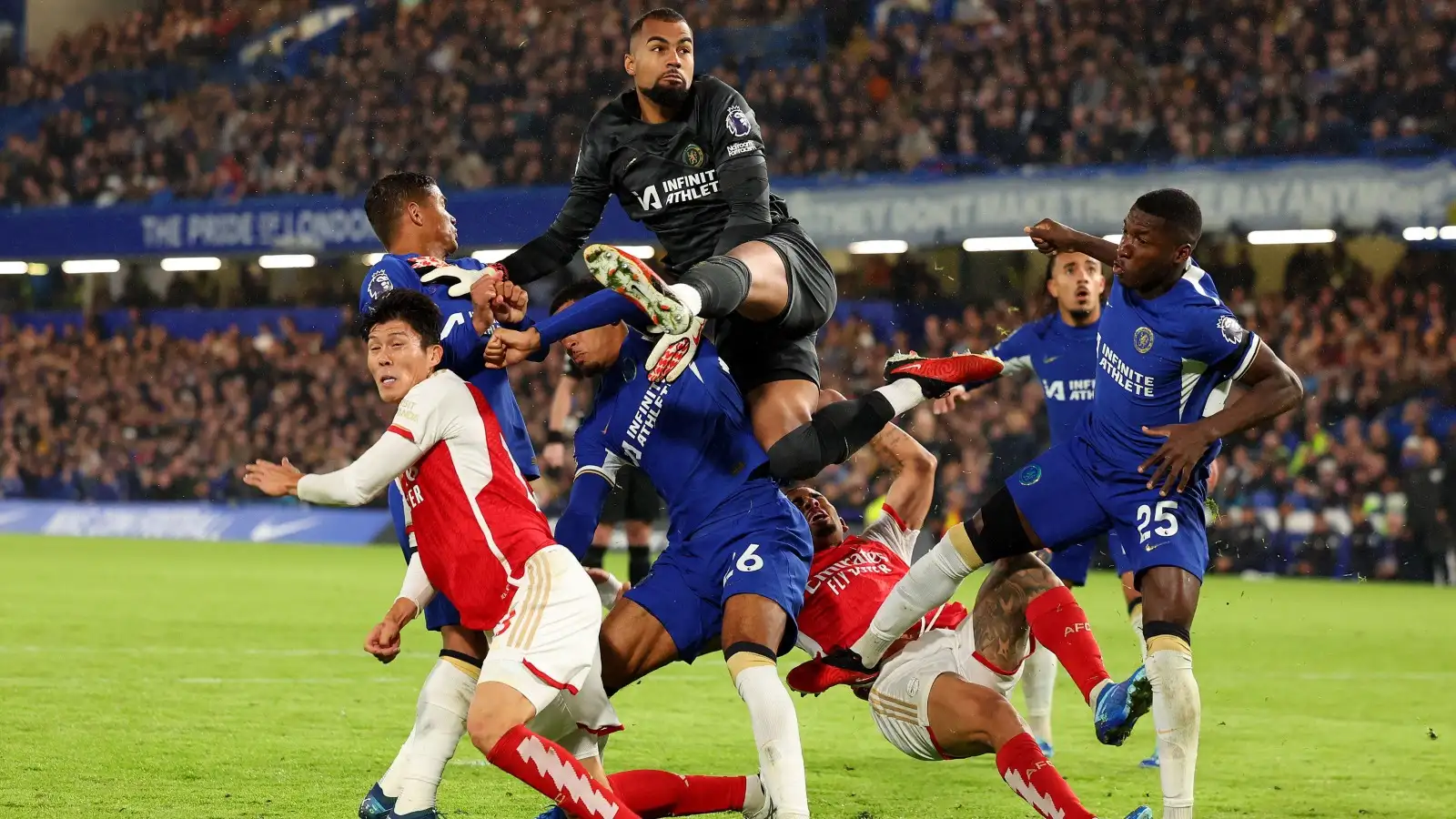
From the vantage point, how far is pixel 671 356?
5688 mm

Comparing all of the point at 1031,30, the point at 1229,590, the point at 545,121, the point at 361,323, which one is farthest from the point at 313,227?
the point at 361,323

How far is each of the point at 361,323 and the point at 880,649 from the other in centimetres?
213

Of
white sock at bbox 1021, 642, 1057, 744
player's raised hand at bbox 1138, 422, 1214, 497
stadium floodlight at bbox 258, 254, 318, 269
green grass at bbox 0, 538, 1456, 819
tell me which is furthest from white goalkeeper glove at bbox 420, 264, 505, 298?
stadium floodlight at bbox 258, 254, 318, 269

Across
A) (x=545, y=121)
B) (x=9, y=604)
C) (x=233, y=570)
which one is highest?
(x=545, y=121)

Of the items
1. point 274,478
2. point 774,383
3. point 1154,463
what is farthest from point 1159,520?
point 274,478

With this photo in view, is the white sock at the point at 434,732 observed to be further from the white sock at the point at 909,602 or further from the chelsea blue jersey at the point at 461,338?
the white sock at the point at 909,602

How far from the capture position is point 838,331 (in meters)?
23.7

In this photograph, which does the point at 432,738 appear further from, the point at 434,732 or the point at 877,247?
the point at 877,247

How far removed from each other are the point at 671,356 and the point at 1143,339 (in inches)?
68.6

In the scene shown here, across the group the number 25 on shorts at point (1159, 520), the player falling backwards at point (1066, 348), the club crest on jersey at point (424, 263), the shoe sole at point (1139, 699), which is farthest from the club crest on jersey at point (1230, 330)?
the club crest on jersey at point (424, 263)

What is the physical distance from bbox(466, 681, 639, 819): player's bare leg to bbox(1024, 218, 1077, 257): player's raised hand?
2.84m

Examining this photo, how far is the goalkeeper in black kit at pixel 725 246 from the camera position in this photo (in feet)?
19.5

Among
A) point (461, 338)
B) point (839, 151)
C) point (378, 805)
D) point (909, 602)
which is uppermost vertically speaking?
point (461, 338)

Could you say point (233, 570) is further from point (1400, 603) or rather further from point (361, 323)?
point (361, 323)
